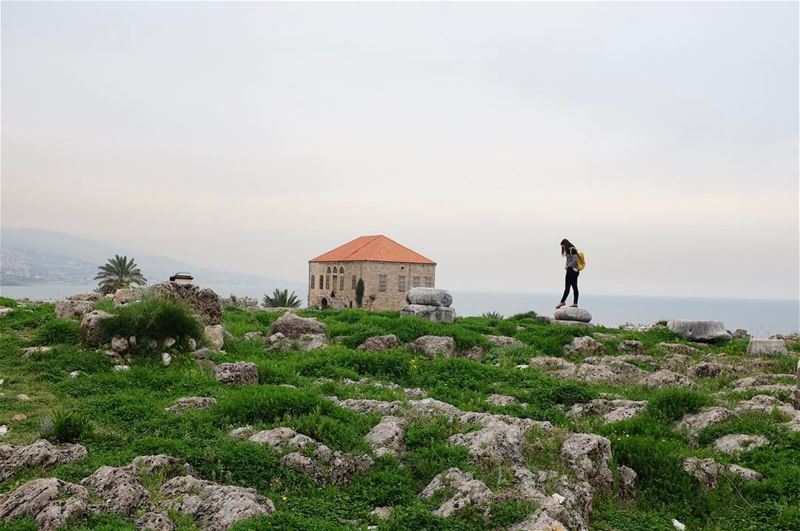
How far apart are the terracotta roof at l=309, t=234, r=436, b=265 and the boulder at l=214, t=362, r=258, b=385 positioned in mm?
58206

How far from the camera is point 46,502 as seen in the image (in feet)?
21.7

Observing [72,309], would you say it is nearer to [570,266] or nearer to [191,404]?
[191,404]

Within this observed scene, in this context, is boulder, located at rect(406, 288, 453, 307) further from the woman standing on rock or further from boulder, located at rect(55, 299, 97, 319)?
boulder, located at rect(55, 299, 97, 319)

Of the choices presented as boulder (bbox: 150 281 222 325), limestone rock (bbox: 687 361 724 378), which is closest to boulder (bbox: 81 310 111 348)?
boulder (bbox: 150 281 222 325)

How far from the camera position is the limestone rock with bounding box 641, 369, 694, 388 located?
13.5 meters

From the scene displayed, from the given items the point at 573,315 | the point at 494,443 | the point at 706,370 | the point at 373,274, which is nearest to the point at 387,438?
the point at 494,443

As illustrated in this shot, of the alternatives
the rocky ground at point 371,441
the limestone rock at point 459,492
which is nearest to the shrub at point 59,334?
the rocky ground at point 371,441

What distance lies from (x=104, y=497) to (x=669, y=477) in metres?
7.04

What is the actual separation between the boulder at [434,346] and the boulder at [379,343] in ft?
1.56

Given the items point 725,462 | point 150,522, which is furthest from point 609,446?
point 150,522

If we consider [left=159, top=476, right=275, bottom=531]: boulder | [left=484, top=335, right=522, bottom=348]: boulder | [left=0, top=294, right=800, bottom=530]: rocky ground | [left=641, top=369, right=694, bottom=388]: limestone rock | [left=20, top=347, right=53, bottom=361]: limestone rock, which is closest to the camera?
[left=159, top=476, right=275, bottom=531]: boulder

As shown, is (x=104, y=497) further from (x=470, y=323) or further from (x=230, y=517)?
(x=470, y=323)

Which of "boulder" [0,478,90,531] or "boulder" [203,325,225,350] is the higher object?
"boulder" [203,325,225,350]

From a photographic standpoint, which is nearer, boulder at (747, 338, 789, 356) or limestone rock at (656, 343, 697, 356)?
boulder at (747, 338, 789, 356)
